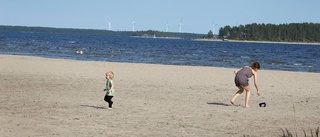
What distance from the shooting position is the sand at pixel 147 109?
10.5m

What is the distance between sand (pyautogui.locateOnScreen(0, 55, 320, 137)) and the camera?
10547 millimetres

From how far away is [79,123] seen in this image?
11.0 m

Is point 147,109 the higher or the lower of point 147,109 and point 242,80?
the lower

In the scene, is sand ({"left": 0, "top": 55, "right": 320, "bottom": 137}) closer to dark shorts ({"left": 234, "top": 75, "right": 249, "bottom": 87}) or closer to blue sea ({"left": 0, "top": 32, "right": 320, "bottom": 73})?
dark shorts ({"left": 234, "top": 75, "right": 249, "bottom": 87})

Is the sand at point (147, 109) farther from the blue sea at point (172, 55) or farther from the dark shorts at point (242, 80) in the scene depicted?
the blue sea at point (172, 55)

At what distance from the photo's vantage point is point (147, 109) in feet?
44.0

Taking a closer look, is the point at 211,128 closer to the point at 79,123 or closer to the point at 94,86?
the point at 79,123

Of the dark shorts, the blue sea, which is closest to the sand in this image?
the dark shorts

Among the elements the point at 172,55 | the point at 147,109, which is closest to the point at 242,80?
the point at 147,109

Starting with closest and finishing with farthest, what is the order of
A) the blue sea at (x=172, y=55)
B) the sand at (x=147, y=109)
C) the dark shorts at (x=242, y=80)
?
the sand at (x=147, y=109), the dark shorts at (x=242, y=80), the blue sea at (x=172, y=55)

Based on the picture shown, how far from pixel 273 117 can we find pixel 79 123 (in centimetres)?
450

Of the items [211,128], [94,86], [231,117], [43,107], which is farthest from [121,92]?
[211,128]

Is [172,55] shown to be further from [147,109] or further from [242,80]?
[147,109]

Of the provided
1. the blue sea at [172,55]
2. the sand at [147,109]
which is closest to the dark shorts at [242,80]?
the sand at [147,109]
